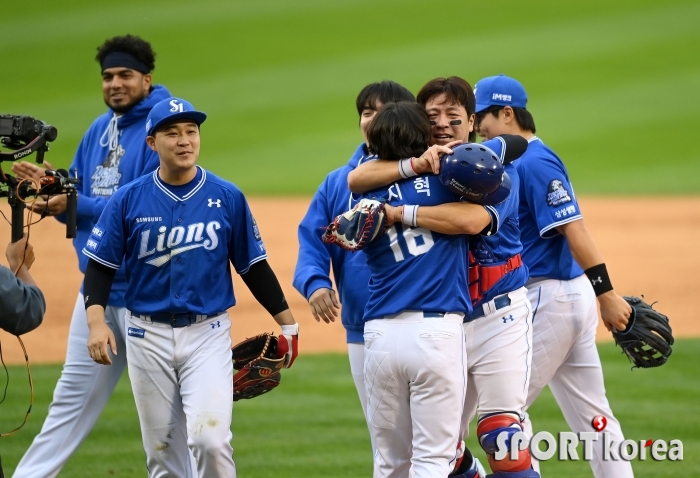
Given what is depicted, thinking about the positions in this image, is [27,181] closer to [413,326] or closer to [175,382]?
[175,382]

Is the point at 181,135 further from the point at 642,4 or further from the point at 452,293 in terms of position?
the point at 642,4

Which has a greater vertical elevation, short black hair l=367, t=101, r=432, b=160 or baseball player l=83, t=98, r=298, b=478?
short black hair l=367, t=101, r=432, b=160

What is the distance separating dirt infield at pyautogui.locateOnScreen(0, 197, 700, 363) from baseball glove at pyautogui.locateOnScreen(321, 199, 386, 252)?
6.63 metres

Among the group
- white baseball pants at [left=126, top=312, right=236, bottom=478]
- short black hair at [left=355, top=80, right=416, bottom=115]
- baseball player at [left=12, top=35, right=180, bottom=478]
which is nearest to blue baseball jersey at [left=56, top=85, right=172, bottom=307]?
baseball player at [left=12, top=35, right=180, bottom=478]

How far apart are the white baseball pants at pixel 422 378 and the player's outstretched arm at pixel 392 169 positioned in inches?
22.2

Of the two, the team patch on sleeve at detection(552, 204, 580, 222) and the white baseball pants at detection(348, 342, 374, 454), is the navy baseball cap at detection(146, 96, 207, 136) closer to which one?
the white baseball pants at detection(348, 342, 374, 454)

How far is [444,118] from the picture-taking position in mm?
4445

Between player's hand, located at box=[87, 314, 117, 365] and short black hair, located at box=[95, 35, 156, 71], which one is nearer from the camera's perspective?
player's hand, located at box=[87, 314, 117, 365]

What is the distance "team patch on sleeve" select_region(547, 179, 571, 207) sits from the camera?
4.95m

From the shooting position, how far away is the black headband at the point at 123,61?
5.91 meters

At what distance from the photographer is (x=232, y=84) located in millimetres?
25953

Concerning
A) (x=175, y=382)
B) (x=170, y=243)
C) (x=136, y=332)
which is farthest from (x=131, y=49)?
(x=175, y=382)

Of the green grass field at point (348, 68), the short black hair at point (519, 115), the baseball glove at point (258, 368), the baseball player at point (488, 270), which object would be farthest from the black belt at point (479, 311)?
the green grass field at point (348, 68)

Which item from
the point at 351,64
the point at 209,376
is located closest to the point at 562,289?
the point at 209,376
